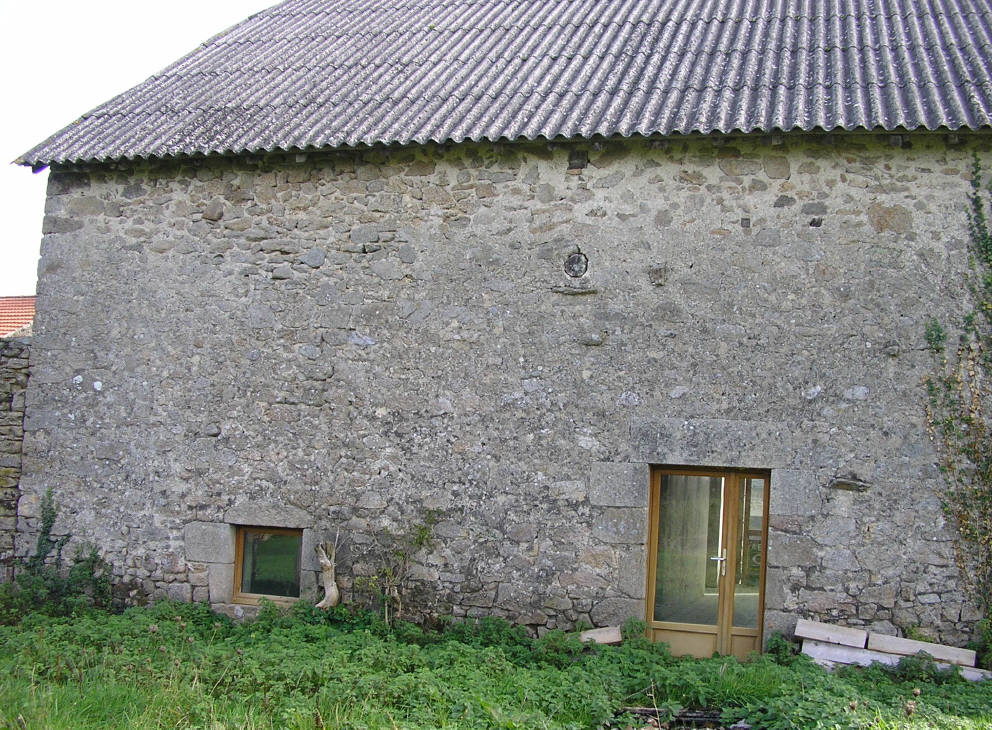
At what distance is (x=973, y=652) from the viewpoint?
225 inches

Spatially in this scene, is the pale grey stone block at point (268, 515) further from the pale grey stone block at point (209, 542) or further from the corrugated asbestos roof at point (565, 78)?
the corrugated asbestos roof at point (565, 78)

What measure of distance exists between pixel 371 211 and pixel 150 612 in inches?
144

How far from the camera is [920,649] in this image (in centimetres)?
575

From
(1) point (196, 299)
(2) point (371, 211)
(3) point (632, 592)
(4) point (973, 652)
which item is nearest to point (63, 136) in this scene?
(1) point (196, 299)

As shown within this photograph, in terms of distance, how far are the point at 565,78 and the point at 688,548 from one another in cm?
408

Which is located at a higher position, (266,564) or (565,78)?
(565,78)

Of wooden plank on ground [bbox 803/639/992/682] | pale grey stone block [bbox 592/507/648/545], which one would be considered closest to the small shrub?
pale grey stone block [bbox 592/507/648/545]

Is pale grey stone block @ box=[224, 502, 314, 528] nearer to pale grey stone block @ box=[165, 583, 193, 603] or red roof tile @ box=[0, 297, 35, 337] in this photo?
pale grey stone block @ box=[165, 583, 193, 603]

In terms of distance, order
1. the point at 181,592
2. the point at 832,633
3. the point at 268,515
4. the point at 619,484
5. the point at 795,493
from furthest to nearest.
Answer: the point at 181,592 → the point at 268,515 → the point at 619,484 → the point at 795,493 → the point at 832,633

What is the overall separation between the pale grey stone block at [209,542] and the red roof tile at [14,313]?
47.2 ft

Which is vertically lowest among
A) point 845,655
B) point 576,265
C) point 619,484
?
point 845,655

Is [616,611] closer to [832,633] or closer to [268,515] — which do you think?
[832,633]

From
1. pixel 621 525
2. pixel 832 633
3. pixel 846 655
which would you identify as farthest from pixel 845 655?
pixel 621 525

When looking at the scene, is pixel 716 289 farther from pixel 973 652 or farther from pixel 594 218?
pixel 973 652
